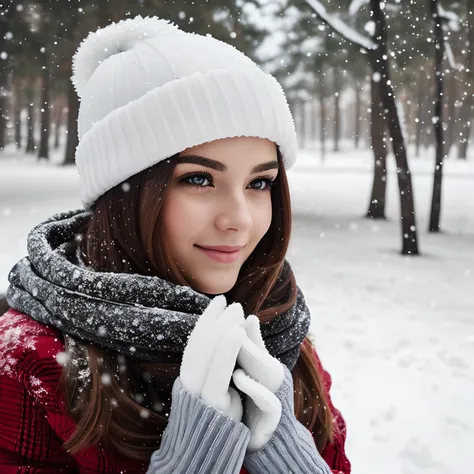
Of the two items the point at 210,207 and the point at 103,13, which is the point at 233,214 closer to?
the point at 210,207

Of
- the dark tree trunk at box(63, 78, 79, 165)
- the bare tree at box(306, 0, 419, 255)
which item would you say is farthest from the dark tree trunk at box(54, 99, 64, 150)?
the bare tree at box(306, 0, 419, 255)

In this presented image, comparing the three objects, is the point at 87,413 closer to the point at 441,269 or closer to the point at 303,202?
the point at 441,269

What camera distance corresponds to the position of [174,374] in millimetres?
1288

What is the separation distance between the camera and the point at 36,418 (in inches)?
47.1

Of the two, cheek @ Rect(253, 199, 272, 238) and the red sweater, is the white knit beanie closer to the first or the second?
cheek @ Rect(253, 199, 272, 238)

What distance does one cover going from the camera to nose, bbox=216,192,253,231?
1.36m

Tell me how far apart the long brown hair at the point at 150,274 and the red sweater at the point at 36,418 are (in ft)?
0.11

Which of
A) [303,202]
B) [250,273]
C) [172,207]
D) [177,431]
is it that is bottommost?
[303,202]

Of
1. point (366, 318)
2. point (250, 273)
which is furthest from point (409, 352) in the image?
point (250, 273)

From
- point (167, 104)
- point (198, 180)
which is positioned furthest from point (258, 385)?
point (167, 104)

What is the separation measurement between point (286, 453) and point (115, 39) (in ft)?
4.38

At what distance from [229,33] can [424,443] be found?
8993 millimetres

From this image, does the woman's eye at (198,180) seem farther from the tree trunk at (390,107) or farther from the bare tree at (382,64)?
the tree trunk at (390,107)

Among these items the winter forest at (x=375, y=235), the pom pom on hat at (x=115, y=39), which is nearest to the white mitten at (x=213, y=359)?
the pom pom on hat at (x=115, y=39)
